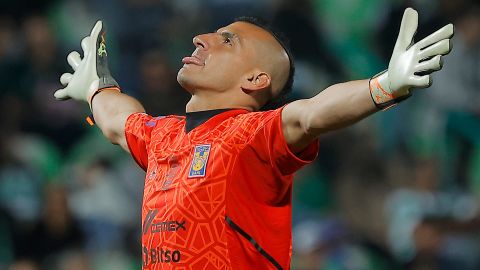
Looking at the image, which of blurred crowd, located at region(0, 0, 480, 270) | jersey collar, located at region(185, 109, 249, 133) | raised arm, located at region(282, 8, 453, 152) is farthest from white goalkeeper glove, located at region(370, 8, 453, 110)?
blurred crowd, located at region(0, 0, 480, 270)

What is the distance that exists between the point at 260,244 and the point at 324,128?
0.60 m

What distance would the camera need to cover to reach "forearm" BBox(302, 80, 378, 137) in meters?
3.41

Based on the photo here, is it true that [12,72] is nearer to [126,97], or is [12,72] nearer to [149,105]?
[149,105]

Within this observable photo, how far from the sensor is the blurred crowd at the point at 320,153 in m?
7.02

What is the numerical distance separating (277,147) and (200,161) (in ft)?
1.11

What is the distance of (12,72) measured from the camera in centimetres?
841

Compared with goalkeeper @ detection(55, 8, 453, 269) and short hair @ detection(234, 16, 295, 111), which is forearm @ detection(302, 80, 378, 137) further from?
short hair @ detection(234, 16, 295, 111)

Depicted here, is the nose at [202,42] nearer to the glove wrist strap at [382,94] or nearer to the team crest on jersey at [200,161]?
the team crest on jersey at [200,161]

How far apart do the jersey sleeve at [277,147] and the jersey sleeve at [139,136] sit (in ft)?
2.45

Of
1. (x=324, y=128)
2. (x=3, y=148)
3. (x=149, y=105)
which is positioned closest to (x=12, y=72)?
(x=3, y=148)

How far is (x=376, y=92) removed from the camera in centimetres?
337

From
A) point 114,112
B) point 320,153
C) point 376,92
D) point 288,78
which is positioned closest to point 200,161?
point 288,78

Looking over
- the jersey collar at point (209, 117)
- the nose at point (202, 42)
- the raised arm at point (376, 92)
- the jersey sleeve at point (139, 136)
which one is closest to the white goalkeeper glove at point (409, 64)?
the raised arm at point (376, 92)

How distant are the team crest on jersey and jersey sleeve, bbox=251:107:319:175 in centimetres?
20
